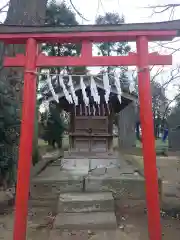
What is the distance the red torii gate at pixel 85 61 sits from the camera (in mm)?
4105

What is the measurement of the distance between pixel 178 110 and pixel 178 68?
339 centimetres

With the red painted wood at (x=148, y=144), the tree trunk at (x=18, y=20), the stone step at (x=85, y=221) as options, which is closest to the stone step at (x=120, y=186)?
the stone step at (x=85, y=221)

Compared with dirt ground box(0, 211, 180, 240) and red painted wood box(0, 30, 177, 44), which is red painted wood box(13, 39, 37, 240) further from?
dirt ground box(0, 211, 180, 240)

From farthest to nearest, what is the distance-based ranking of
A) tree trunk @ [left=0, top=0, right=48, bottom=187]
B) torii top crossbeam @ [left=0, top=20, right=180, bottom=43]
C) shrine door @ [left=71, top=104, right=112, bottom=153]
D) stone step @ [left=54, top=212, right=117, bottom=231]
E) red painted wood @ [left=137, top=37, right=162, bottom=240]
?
1. shrine door @ [left=71, top=104, right=112, bottom=153]
2. tree trunk @ [left=0, top=0, right=48, bottom=187]
3. stone step @ [left=54, top=212, right=117, bottom=231]
4. torii top crossbeam @ [left=0, top=20, right=180, bottom=43]
5. red painted wood @ [left=137, top=37, right=162, bottom=240]

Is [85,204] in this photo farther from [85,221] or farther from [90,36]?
[90,36]

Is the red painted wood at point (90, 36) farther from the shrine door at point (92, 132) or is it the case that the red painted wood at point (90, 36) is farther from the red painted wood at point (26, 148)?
the shrine door at point (92, 132)

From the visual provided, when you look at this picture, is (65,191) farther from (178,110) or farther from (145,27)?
(178,110)

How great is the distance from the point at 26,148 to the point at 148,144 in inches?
69.0

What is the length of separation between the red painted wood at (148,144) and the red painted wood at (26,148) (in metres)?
1.59

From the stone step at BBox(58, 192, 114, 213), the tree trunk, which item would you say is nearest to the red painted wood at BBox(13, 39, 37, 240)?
the stone step at BBox(58, 192, 114, 213)

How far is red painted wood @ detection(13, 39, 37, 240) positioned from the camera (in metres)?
4.07

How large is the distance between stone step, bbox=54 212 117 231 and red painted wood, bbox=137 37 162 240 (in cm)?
158

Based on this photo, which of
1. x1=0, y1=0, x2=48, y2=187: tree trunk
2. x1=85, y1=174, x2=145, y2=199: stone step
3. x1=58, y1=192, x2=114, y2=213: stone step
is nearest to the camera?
x1=58, y1=192, x2=114, y2=213: stone step

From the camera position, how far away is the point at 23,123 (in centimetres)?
424
